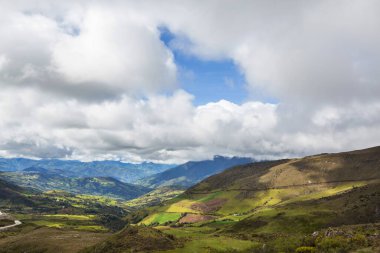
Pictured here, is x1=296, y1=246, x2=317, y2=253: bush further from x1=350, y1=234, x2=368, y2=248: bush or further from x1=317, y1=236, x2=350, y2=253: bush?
x1=350, y1=234, x2=368, y2=248: bush

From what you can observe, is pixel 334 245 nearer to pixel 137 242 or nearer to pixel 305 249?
pixel 305 249

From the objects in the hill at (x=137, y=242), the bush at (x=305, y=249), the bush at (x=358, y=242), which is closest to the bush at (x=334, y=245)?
the bush at (x=358, y=242)

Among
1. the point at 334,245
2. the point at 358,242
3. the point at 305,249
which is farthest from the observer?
the point at 305,249

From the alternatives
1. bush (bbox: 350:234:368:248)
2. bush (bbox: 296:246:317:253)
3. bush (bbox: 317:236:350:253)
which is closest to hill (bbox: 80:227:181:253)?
bush (bbox: 296:246:317:253)

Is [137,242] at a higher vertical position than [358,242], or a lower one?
lower

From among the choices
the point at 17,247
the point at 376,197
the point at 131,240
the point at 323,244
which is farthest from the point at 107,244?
the point at 376,197

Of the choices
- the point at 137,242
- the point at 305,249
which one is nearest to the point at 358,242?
the point at 305,249

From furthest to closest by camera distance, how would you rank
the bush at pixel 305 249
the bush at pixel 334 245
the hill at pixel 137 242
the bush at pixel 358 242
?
the hill at pixel 137 242 → the bush at pixel 305 249 → the bush at pixel 358 242 → the bush at pixel 334 245

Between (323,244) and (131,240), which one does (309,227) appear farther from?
(323,244)

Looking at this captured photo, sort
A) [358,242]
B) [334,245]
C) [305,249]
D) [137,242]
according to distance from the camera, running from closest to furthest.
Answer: [334,245] < [358,242] < [305,249] < [137,242]

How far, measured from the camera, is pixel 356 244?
127ft

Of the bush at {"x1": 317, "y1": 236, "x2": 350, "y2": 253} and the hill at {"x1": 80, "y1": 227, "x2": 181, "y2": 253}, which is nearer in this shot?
the bush at {"x1": 317, "y1": 236, "x2": 350, "y2": 253}

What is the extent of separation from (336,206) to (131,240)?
11649 cm

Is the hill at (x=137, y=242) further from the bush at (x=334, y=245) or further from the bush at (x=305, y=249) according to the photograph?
the bush at (x=334, y=245)
